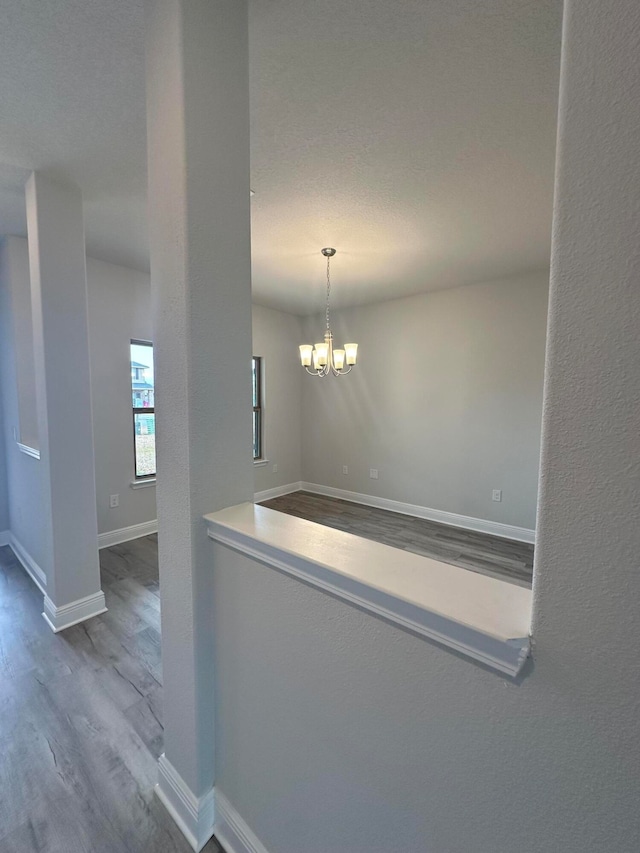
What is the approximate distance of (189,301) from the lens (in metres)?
0.98

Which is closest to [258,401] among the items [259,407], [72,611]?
[259,407]

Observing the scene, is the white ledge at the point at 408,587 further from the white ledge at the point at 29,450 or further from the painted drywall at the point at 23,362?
the painted drywall at the point at 23,362

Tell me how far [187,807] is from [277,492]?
12.6ft

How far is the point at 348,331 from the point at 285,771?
4357 mm

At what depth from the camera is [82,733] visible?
146cm

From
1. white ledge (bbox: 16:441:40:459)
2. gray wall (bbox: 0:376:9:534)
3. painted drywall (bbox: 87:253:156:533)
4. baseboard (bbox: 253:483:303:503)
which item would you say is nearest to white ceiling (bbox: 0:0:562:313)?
painted drywall (bbox: 87:253:156:533)

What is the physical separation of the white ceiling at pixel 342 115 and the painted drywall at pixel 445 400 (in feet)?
3.22

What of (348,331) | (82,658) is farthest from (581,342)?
(348,331)

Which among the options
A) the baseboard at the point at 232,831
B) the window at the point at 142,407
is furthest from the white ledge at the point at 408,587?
the window at the point at 142,407

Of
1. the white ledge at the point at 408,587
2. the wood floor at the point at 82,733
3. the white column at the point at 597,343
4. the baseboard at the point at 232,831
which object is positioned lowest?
the wood floor at the point at 82,733

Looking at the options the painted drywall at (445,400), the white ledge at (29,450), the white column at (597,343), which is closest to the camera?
the white column at (597,343)

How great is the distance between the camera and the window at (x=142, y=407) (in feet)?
11.5

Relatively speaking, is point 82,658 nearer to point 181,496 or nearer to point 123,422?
point 181,496

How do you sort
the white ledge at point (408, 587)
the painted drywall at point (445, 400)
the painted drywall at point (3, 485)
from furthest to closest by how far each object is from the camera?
the painted drywall at point (445, 400), the painted drywall at point (3, 485), the white ledge at point (408, 587)
